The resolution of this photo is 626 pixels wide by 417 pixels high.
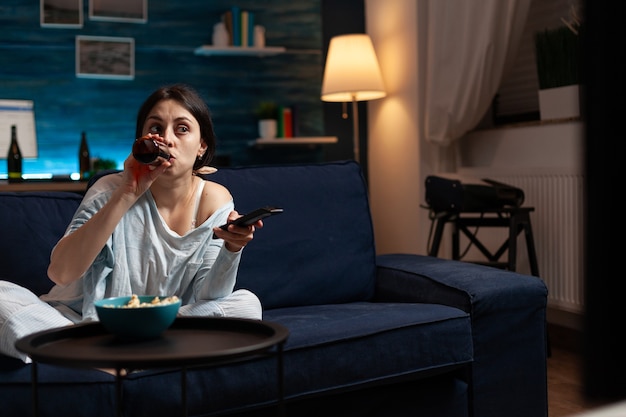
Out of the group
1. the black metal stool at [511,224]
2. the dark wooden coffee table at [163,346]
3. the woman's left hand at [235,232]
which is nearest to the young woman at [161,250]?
the woman's left hand at [235,232]

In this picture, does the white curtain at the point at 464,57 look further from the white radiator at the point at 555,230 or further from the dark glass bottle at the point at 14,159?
the dark glass bottle at the point at 14,159

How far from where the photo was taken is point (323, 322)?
2.01 metres

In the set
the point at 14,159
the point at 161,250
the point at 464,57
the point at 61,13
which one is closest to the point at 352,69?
the point at 464,57

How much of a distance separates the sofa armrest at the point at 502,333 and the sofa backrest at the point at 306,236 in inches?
11.2

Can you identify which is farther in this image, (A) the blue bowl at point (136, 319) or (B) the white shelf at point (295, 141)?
(B) the white shelf at point (295, 141)

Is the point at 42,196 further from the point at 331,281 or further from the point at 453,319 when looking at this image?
the point at 453,319

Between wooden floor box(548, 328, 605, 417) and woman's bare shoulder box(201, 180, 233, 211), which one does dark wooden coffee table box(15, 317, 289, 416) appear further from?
wooden floor box(548, 328, 605, 417)

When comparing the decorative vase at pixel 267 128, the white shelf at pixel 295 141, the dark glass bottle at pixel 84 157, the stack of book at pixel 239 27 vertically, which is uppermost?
the stack of book at pixel 239 27

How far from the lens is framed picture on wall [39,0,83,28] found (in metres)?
4.62

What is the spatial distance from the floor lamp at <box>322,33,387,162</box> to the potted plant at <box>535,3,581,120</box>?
3.74 feet

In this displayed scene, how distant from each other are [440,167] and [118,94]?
2014 millimetres

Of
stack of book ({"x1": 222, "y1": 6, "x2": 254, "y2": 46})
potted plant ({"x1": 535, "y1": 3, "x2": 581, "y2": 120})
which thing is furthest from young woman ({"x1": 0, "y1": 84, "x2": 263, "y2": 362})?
stack of book ({"x1": 222, "y1": 6, "x2": 254, "y2": 46})

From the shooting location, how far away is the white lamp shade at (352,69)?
451 centimetres

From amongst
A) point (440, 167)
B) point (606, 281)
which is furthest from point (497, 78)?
point (606, 281)
